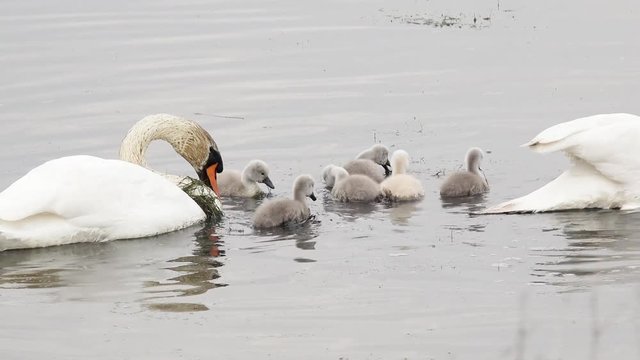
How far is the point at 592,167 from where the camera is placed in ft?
39.3

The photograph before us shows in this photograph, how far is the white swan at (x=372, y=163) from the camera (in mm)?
13523

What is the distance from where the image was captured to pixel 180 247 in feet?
37.3

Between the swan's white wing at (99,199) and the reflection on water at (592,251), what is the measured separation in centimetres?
312

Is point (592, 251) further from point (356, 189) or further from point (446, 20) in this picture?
point (446, 20)

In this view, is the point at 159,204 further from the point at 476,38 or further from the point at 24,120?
the point at 476,38

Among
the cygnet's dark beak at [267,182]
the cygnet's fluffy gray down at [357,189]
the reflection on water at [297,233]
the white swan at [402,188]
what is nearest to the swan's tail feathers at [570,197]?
the white swan at [402,188]

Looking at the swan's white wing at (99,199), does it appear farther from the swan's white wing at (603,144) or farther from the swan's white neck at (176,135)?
the swan's white wing at (603,144)

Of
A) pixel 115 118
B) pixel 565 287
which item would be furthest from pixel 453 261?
pixel 115 118

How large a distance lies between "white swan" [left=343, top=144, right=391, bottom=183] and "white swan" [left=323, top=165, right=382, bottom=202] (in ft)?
2.24

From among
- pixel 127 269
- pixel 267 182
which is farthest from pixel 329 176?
pixel 127 269

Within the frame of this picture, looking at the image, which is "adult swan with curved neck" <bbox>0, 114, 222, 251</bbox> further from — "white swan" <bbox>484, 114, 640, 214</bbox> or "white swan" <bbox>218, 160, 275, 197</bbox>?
"white swan" <bbox>484, 114, 640, 214</bbox>

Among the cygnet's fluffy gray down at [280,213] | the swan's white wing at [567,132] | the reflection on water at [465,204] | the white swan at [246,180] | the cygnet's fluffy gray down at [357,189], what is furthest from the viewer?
the white swan at [246,180]

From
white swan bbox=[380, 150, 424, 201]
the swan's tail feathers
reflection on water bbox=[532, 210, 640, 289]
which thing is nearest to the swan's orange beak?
white swan bbox=[380, 150, 424, 201]

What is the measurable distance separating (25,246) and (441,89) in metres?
7.46
